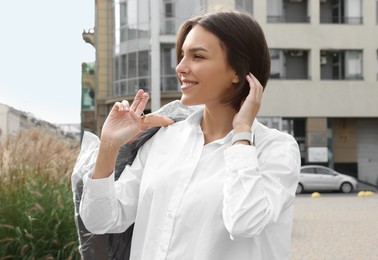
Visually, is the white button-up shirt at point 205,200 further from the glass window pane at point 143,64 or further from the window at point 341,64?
the window at point 341,64

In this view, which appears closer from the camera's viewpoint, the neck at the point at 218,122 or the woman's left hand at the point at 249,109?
the woman's left hand at the point at 249,109

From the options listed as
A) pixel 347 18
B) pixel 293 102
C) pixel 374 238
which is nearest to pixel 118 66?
pixel 293 102

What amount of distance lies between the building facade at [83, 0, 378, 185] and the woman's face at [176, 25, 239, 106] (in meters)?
26.4

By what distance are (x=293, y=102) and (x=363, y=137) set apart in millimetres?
4437

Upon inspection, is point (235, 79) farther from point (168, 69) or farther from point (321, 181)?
point (168, 69)

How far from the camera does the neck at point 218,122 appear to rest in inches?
74.9

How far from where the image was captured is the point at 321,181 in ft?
80.4

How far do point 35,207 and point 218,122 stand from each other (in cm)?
312

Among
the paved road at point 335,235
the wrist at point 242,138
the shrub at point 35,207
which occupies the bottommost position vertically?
the paved road at point 335,235

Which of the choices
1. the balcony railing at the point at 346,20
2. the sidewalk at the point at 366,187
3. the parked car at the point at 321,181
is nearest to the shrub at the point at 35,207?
the parked car at the point at 321,181

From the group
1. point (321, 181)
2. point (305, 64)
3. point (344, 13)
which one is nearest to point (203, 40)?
point (321, 181)

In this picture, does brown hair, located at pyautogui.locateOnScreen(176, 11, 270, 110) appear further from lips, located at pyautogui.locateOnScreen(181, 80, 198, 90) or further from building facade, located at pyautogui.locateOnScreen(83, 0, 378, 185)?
building facade, located at pyautogui.locateOnScreen(83, 0, 378, 185)

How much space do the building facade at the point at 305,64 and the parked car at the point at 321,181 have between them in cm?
405

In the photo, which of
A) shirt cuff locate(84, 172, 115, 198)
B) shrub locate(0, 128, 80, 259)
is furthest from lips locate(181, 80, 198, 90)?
shrub locate(0, 128, 80, 259)
